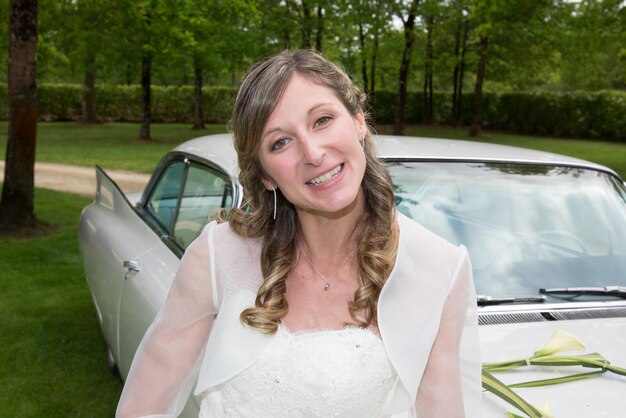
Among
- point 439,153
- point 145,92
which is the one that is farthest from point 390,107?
point 439,153

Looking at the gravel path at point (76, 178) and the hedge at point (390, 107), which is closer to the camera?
the gravel path at point (76, 178)

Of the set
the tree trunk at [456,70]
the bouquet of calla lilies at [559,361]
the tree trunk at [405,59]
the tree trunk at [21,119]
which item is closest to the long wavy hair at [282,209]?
the bouquet of calla lilies at [559,361]

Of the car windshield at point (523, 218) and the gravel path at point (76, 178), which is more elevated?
the car windshield at point (523, 218)

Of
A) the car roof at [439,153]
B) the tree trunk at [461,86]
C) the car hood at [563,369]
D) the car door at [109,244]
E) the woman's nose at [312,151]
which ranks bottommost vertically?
the car door at [109,244]

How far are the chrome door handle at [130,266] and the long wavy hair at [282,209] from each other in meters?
1.59

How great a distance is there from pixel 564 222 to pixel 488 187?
0.38 metres

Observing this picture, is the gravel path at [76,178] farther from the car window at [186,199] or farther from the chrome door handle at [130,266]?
the chrome door handle at [130,266]

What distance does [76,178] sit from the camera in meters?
14.4

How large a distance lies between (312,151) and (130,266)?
6.64 feet

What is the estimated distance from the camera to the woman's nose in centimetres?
168

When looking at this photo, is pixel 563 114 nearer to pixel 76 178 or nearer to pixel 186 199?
pixel 76 178

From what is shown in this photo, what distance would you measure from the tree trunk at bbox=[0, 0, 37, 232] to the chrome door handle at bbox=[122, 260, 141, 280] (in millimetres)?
5353

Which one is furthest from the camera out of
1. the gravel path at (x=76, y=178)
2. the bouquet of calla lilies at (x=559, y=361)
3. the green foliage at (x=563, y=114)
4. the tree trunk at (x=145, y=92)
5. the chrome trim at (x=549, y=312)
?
the green foliage at (x=563, y=114)

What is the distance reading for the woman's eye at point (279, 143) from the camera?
1738 mm
